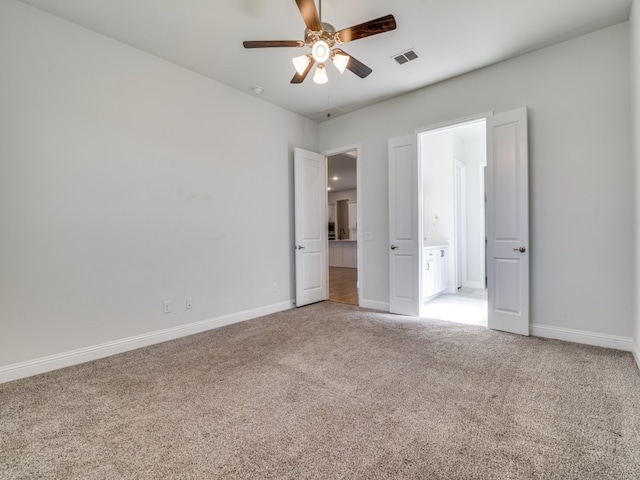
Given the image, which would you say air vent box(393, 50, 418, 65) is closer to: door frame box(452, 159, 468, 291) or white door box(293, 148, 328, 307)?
white door box(293, 148, 328, 307)

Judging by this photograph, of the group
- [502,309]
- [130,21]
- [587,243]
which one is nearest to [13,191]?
[130,21]

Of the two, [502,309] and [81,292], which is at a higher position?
[81,292]

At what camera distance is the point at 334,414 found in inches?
69.4

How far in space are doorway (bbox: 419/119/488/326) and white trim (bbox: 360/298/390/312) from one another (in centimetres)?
83

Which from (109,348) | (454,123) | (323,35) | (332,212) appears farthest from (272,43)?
(332,212)

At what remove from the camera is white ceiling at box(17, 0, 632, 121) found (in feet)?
7.94

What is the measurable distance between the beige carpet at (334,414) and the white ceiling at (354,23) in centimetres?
296

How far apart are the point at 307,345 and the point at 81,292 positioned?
6.89 ft

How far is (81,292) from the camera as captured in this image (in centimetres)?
260

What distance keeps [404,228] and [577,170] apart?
6.04 feet

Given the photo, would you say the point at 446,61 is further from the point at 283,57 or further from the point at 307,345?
the point at 307,345

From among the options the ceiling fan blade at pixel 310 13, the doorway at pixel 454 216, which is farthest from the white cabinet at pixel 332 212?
the ceiling fan blade at pixel 310 13

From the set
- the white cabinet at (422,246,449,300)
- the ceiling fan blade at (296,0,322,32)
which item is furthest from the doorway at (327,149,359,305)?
the ceiling fan blade at (296,0,322,32)

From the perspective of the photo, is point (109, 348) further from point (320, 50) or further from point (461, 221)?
point (461, 221)
